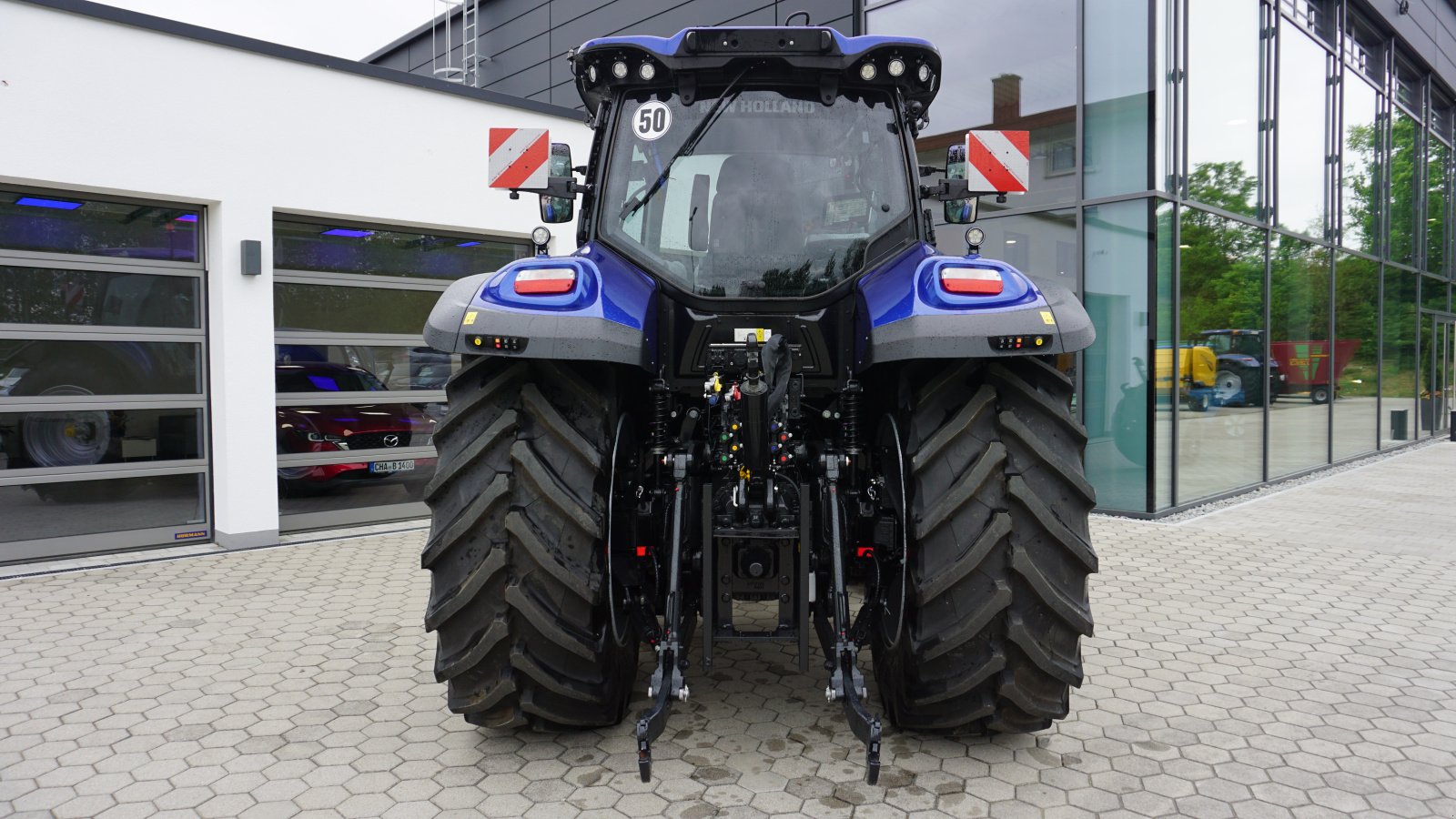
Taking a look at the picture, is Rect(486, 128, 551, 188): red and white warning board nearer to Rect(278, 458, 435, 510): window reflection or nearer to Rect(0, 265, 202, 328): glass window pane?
Rect(278, 458, 435, 510): window reflection

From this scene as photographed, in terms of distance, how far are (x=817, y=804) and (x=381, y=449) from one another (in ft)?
21.6

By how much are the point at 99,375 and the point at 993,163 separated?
6720 millimetres

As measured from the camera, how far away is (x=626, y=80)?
140 inches

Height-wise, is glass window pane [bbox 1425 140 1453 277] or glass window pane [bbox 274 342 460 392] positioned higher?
glass window pane [bbox 1425 140 1453 277]

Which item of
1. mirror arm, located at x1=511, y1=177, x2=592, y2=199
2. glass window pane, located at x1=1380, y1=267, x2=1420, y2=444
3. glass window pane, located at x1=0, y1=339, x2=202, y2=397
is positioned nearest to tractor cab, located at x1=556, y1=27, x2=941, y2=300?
mirror arm, located at x1=511, y1=177, x2=592, y2=199

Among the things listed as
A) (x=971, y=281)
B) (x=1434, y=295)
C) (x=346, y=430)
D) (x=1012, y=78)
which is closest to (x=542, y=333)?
(x=971, y=281)

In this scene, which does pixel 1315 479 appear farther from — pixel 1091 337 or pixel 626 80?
pixel 626 80

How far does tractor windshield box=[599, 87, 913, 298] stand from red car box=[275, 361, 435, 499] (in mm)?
5319

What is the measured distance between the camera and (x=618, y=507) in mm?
3303

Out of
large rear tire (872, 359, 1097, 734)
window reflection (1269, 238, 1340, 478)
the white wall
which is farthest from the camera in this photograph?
window reflection (1269, 238, 1340, 478)

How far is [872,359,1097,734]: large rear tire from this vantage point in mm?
2865

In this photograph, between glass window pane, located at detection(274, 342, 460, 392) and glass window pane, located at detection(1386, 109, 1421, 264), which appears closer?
glass window pane, located at detection(274, 342, 460, 392)

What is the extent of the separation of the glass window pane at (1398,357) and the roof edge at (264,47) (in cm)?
1401

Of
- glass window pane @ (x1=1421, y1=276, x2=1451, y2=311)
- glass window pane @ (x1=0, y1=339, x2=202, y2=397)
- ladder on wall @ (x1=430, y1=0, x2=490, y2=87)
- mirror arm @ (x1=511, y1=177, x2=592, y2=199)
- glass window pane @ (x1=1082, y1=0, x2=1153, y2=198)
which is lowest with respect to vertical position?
glass window pane @ (x1=0, y1=339, x2=202, y2=397)
